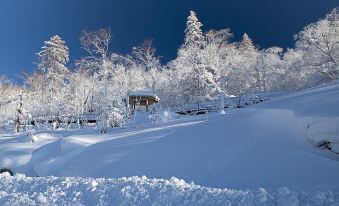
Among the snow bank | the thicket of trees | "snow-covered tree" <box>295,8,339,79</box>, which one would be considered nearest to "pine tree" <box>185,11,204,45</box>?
the thicket of trees

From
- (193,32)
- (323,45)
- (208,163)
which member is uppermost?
(193,32)

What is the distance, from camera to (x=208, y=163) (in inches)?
473

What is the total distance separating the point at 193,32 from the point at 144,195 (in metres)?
48.0

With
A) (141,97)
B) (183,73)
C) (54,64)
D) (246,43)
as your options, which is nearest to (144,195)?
(141,97)

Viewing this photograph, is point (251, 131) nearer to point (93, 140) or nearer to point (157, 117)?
point (93, 140)

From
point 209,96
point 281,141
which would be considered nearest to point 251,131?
point 281,141

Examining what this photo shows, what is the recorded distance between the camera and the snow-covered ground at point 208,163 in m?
7.08

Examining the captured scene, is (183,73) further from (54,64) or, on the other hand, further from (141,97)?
(54,64)

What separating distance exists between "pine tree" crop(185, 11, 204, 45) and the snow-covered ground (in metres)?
36.2

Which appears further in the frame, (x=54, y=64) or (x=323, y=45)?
(x=54, y=64)

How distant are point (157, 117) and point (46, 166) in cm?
1159

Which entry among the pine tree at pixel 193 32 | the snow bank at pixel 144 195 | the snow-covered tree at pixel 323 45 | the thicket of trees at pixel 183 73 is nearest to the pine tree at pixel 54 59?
the thicket of trees at pixel 183 73

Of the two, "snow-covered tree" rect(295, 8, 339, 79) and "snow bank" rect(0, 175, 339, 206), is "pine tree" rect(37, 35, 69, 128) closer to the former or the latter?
"snow-covered tree" rect(295, 8, 339, 79)

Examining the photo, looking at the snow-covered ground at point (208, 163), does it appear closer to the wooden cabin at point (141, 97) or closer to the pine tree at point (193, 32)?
the wooden cabin at point (141, 97)
